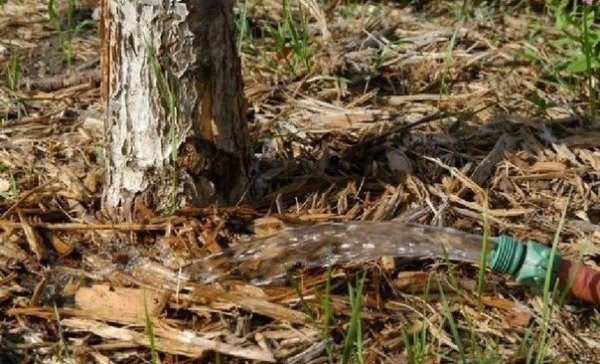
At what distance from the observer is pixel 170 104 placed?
245 centimetres

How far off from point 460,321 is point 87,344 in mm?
855

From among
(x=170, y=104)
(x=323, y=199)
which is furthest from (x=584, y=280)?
(x=170, y=104)

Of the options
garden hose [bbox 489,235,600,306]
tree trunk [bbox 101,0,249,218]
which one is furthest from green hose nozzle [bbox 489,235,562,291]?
tree trunk [bbox 101,0,249,218]

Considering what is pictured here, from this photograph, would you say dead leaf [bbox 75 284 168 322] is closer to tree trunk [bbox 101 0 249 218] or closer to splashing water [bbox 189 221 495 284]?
splashing water [bbox 189 221 495 284]

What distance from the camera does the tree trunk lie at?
2465mm

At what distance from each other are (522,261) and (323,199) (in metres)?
0.62

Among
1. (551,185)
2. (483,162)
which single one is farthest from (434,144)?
(551,185)

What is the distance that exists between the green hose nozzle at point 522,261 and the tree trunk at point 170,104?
75 centimetres

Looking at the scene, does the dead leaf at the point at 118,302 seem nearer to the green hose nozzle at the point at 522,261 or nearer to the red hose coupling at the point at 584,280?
the green hose nozzle at the point at 522,261

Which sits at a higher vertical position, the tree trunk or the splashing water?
the tree trunk

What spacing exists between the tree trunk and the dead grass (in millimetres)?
88

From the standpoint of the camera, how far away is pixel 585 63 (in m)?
3.33

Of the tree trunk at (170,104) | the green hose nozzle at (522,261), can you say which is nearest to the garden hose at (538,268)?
the green hose nozzle at (522,261)

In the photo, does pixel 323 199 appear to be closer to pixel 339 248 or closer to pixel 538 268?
pixel 339 248
